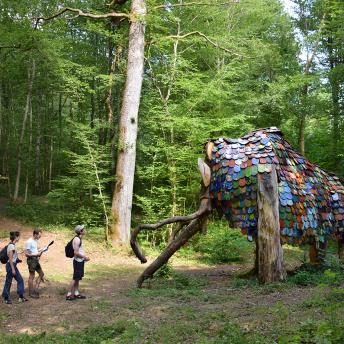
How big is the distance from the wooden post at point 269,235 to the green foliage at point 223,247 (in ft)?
18.6

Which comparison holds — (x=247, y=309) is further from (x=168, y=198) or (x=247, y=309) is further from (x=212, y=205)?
(x=168, y=198)

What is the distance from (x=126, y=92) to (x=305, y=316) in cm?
1136

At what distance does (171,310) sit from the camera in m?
6.69

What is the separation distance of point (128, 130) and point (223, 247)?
538 centimetres

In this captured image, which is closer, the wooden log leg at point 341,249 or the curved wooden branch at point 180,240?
the curved wooden branch at point 180,240

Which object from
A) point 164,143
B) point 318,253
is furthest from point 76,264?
point 164,143

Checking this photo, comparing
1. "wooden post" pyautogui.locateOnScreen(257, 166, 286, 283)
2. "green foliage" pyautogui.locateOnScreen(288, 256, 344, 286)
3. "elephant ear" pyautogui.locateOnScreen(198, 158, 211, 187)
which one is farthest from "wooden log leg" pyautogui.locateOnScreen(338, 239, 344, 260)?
"elephant ear" pyautogui.locateOnScreen(198, 158, 211, 187)

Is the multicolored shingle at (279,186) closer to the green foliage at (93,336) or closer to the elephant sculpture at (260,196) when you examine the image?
the elephant sculpture at (260,196)

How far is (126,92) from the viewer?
1498cm

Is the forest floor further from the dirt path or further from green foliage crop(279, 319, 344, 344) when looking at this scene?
green foliage crop(279, 319, 344, 344)

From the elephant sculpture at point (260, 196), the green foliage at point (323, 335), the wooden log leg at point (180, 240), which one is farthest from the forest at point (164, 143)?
the elephant sculpture at point (260, 196)

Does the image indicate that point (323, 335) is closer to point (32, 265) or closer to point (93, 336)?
point (93, 336)

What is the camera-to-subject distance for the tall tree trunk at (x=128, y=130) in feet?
48.9

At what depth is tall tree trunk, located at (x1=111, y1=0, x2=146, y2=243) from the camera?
48.9 ft
